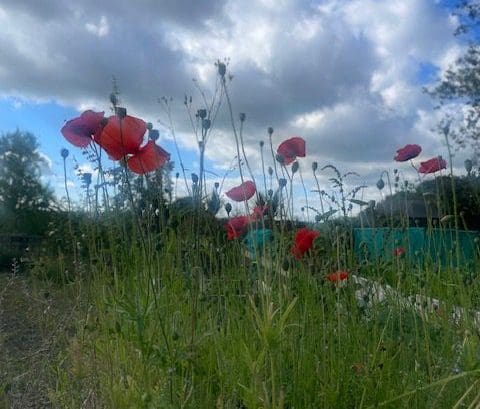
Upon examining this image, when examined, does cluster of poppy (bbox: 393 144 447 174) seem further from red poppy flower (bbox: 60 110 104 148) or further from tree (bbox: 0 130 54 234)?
tree (bbox: 0 130 54 234)

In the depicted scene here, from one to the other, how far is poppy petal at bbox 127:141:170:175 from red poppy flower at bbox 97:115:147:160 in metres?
0.02

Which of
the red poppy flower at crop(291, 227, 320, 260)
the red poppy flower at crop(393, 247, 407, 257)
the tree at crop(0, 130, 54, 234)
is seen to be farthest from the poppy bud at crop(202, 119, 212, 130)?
the tree at crop(0, 130, 54, 234)

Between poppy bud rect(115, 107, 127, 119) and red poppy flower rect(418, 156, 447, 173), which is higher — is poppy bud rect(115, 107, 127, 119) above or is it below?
above

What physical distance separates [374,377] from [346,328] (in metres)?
0.30

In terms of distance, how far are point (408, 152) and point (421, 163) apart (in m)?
0.11

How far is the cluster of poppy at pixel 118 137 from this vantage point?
1.56m

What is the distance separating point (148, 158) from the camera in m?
1.63

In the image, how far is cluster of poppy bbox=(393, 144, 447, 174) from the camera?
6.79ft

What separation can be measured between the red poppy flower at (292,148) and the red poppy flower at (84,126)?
1.59 feet

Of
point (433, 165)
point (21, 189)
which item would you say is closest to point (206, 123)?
point (433, 165)

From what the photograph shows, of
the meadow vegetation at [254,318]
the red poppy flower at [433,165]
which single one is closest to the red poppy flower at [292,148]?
the meadow vegetation at [254,318]

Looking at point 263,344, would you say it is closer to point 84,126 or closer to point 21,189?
point 84,126

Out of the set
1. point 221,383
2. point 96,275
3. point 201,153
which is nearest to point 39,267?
point 96,275

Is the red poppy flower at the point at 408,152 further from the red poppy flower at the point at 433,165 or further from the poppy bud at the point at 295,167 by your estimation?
the poppy bud at the point at 295,167
